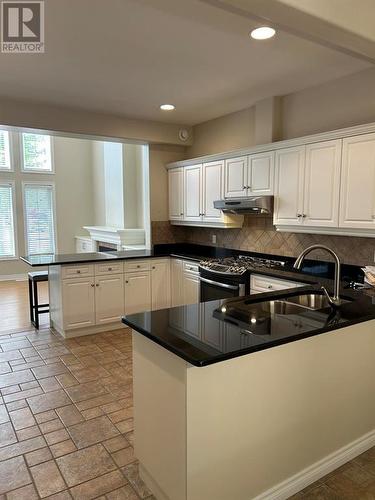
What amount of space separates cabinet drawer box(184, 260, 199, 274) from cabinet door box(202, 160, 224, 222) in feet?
1.98

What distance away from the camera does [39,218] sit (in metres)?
8.45

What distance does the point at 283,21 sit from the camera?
5.79 ft

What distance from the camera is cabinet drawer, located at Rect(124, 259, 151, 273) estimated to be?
4797 mm

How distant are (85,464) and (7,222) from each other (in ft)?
23.3

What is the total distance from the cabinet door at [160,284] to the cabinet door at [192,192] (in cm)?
75

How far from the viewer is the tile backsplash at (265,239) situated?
3428mm

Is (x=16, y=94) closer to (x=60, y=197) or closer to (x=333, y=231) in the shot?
(x=333, y=231)

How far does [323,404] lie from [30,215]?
7.79 m

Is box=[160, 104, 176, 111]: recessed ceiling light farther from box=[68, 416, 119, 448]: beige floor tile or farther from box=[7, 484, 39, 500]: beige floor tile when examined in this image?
box=[7, 484, 39, 500]: beige floor tile

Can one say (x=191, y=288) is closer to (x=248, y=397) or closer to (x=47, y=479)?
(x=47, y=479)

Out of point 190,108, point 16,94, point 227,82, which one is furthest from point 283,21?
point 16,94

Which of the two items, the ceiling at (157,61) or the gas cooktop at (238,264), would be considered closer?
the ceiling at (157,61)

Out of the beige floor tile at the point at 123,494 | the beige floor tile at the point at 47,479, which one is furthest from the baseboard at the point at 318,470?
the beige floor tile at the point at 47,479

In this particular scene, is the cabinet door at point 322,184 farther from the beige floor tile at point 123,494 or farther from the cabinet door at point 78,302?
the cabinet door at point 78,302
